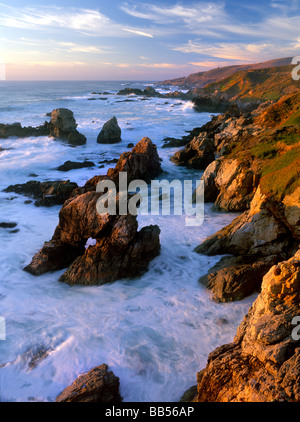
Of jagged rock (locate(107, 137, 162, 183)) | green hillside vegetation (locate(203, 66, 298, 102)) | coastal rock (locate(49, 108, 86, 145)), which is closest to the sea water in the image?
jagged rock (locate(107, 137, 162, 183))

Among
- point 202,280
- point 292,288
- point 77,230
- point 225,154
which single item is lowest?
point 202,280

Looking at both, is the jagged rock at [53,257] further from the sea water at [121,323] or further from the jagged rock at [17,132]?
the jagged rock at [17,132]

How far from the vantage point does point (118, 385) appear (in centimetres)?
637

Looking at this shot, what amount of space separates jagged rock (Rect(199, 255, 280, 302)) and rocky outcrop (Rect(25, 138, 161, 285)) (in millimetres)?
2888

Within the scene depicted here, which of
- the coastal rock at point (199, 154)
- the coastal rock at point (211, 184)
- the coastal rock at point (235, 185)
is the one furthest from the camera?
the coastal rock at point (199, 154)

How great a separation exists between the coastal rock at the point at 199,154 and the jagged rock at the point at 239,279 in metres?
15.9

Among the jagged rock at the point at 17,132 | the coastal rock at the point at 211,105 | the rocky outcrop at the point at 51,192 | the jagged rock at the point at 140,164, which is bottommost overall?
the rocky outcrop at the point at 51,192

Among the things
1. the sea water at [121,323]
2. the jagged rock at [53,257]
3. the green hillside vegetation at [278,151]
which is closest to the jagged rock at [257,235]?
the green hillside vegetation at [278,151]

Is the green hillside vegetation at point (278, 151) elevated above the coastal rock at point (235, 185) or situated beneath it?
elevated above

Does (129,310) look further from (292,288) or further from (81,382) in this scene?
(292,288)

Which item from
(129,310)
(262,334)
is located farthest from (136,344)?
(262,334)

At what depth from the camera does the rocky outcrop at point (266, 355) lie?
4.25 metres

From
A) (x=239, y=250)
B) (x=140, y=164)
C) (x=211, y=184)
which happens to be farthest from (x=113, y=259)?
(x=140, y=164)

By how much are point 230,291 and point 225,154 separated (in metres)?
11.0
